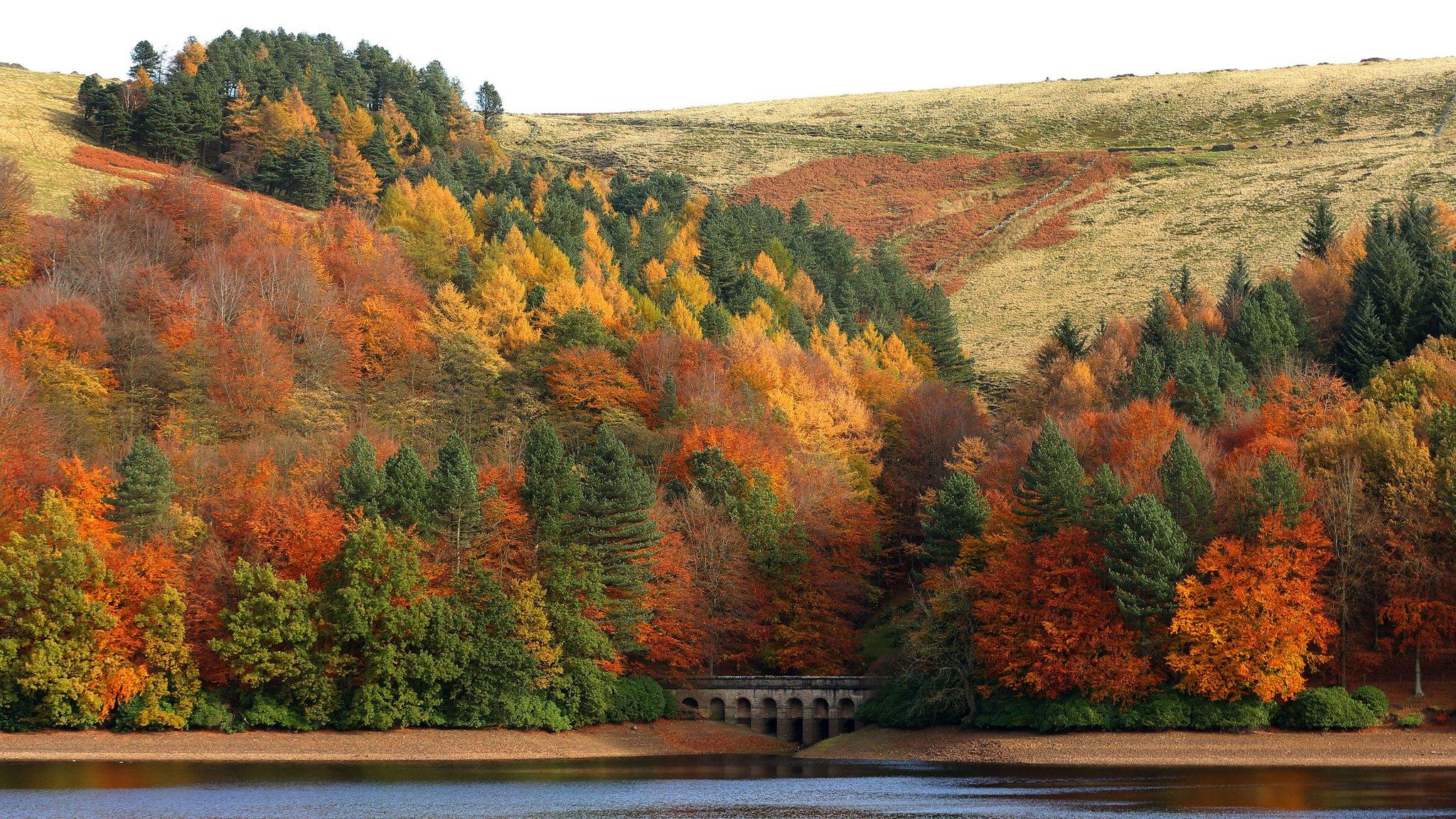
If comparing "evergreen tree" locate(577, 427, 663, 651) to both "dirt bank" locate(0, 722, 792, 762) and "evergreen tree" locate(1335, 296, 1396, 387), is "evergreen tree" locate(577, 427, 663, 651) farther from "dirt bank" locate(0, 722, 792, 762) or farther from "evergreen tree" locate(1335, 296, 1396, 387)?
"evergreen tree" locate(1335, 296, 1396, 387)

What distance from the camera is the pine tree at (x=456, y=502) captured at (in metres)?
81.1

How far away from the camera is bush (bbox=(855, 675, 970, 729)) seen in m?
76.6

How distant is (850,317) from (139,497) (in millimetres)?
70051

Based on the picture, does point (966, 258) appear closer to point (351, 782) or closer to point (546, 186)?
point (546, 186)

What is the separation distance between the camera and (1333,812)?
48.2m

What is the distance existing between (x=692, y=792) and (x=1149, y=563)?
26.3 m

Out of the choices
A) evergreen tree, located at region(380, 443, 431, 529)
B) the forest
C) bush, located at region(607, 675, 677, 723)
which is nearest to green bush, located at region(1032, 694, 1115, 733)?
the forest

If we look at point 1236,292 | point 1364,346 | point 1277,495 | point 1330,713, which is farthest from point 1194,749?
point 1236,292

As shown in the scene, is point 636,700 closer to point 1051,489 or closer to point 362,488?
point 362,488

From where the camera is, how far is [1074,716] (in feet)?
234

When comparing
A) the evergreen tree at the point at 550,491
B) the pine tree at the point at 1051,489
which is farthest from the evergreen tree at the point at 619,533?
the pine tree at the point at 1051,489

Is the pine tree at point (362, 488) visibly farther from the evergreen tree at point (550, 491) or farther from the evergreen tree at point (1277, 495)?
the evergreen tree at point (1277, 495)

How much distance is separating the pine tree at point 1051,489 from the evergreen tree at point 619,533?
69.1 ft

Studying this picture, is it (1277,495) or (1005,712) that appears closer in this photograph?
(1277,495)
